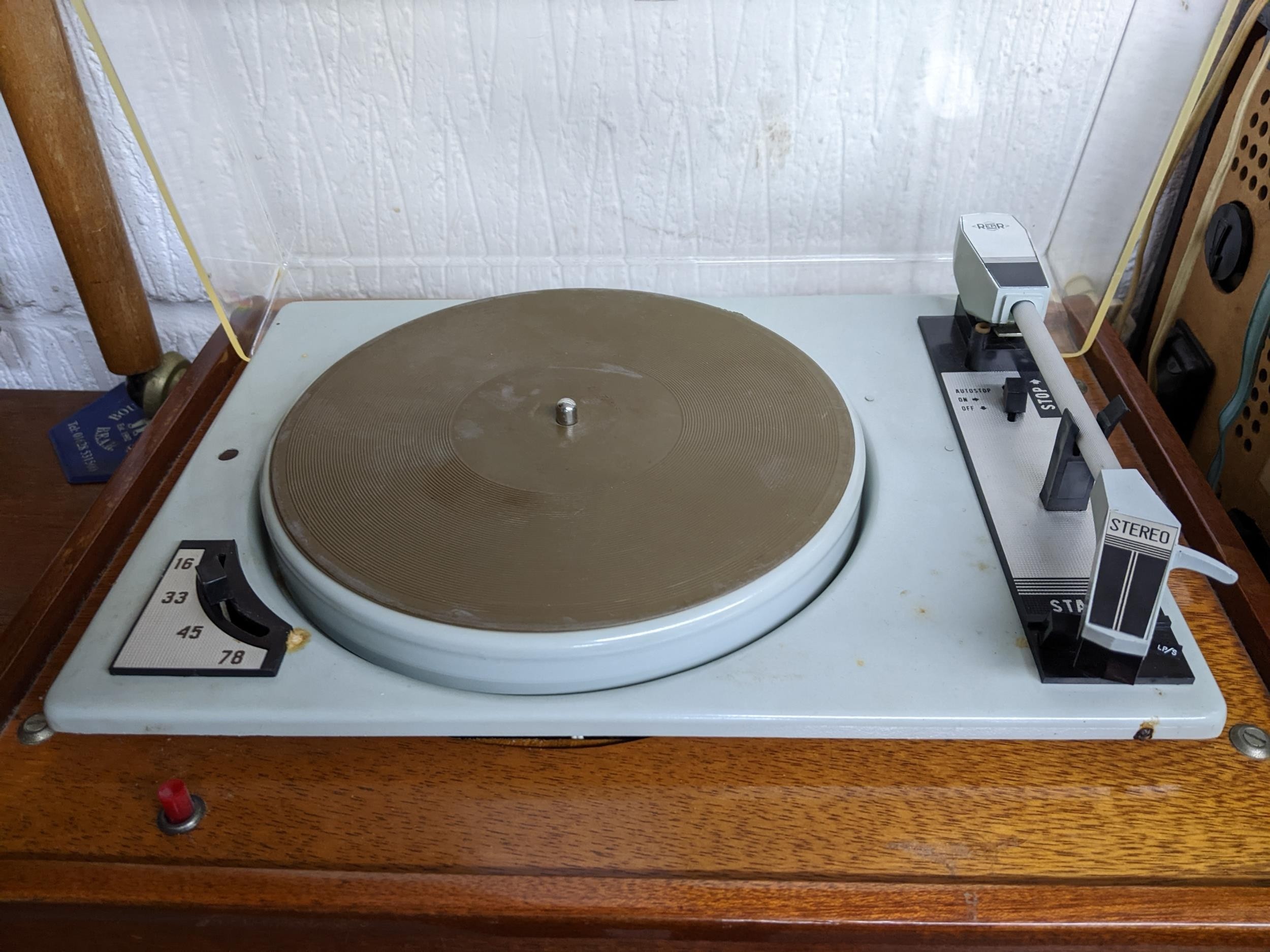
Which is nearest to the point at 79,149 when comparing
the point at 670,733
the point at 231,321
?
the point at 231,321

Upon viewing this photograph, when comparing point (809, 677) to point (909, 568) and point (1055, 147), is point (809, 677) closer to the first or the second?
point (909, 568)

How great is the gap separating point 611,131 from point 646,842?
75cm

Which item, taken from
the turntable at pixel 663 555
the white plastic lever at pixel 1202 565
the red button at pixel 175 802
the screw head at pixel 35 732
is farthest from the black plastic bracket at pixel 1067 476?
the screw head at pixel 35 732

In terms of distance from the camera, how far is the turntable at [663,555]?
0.63 m

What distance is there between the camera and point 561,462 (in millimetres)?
764

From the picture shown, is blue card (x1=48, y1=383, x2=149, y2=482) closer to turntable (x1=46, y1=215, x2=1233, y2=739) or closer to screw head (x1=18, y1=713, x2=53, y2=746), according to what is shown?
turntable (x1=46, y1=215, x2=1233, y2=739)

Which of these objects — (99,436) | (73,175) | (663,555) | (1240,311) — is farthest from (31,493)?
(1240,311)

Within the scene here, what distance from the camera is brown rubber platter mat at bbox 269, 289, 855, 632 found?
0.66 m

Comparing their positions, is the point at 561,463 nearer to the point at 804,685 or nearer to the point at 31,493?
the point at 804,685

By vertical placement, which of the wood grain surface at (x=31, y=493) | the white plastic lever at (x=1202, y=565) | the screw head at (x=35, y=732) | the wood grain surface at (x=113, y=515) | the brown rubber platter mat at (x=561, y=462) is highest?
the white plastic lever at (x=1202, y=565)

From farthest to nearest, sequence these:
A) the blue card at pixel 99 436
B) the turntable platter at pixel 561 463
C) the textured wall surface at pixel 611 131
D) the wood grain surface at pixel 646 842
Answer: the blue card at pixel 99 436, the textured wall surface at pixel 611 131, the turntable platter at pixel 561 463, the wood grain surface at pixel 646 842

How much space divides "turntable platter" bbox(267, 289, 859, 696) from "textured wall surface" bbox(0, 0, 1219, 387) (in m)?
0.18

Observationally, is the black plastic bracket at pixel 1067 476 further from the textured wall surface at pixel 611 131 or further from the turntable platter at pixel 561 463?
the textured wall surface at pixel 611 131

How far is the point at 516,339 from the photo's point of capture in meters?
0.93
